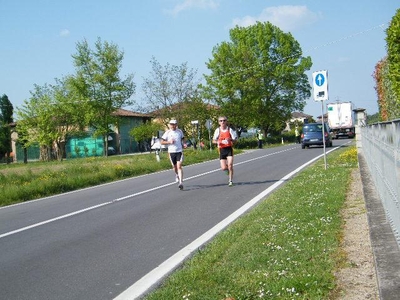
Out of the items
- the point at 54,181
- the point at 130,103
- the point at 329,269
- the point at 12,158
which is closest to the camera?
the point at 329,269

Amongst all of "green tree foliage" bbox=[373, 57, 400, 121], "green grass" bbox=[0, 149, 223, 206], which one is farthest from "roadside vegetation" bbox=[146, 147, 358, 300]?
"green tree foliage" bbox=[373, 57, 400, 121]

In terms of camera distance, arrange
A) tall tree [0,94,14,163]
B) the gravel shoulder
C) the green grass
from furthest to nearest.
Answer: tall tree [0,94,14,163] < the green grass < the gravel shoulder

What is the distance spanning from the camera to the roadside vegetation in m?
4.19

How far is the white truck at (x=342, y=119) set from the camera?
54156mm

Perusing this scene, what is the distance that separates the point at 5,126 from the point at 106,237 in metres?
70.7

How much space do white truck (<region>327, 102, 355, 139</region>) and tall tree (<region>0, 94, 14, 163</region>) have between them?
44.9 metres

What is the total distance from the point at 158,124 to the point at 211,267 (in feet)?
145

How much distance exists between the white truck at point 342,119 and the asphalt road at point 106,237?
1709 inches

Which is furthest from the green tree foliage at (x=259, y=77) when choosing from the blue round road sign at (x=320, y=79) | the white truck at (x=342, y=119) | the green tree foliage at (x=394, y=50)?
the blue round road sign at (x=320, y=79)

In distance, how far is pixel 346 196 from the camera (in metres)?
8.88

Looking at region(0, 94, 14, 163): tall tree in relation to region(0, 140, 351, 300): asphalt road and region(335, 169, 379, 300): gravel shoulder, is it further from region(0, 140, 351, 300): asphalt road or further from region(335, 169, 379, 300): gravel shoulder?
region(335, 169, 379, 300): gravel shoulder

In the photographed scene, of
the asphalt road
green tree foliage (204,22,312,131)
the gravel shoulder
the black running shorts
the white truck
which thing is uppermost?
green tree foliage (204,22,312,131)

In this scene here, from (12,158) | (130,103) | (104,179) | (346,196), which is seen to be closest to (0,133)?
(12,158)

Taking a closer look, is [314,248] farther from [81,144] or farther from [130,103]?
[81,144]
